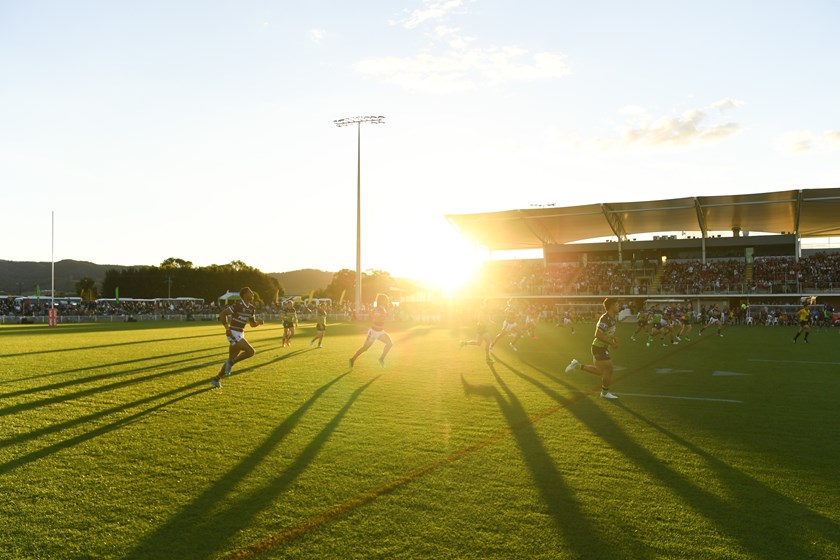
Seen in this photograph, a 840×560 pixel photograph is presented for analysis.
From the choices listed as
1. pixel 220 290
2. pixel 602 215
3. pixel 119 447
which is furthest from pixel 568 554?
pixel 220 290

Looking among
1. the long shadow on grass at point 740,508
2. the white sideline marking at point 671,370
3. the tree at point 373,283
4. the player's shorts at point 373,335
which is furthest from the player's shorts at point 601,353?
the tree at point 373,283

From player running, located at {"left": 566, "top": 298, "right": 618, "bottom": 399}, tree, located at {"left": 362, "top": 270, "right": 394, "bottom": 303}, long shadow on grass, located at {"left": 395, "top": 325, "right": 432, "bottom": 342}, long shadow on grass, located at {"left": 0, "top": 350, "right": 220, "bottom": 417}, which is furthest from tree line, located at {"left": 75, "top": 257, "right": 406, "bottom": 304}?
player running, located at {"left": 566, "top": 298, "right": 618, "bottom": 399}

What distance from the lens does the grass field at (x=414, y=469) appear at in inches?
178

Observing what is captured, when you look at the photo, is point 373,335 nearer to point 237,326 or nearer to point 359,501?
point 237,326

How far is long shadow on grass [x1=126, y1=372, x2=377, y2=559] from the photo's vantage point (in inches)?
171

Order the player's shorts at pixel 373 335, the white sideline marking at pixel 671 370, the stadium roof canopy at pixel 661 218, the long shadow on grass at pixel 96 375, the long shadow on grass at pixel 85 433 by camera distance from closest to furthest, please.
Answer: the long shadow on grass at pixel 85 433
the long shadow on grass at pixel 96 375
the player's shorts at pixel 373 335
the white sideline marking at pixel 671 370
the stadium roof canopy at pixel 661 218

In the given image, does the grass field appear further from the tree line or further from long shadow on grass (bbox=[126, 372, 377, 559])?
the tree line

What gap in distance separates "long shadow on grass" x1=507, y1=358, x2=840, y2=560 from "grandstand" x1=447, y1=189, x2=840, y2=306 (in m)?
53.0

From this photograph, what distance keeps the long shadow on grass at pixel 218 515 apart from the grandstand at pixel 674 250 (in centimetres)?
5554

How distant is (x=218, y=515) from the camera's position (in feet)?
16.4

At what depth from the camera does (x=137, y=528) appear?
15.5 ft

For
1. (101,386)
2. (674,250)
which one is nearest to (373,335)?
(101,386)

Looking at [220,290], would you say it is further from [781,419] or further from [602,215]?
[781,419]

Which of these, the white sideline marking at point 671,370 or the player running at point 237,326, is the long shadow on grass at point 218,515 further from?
the white sideline marking at point 671,370
